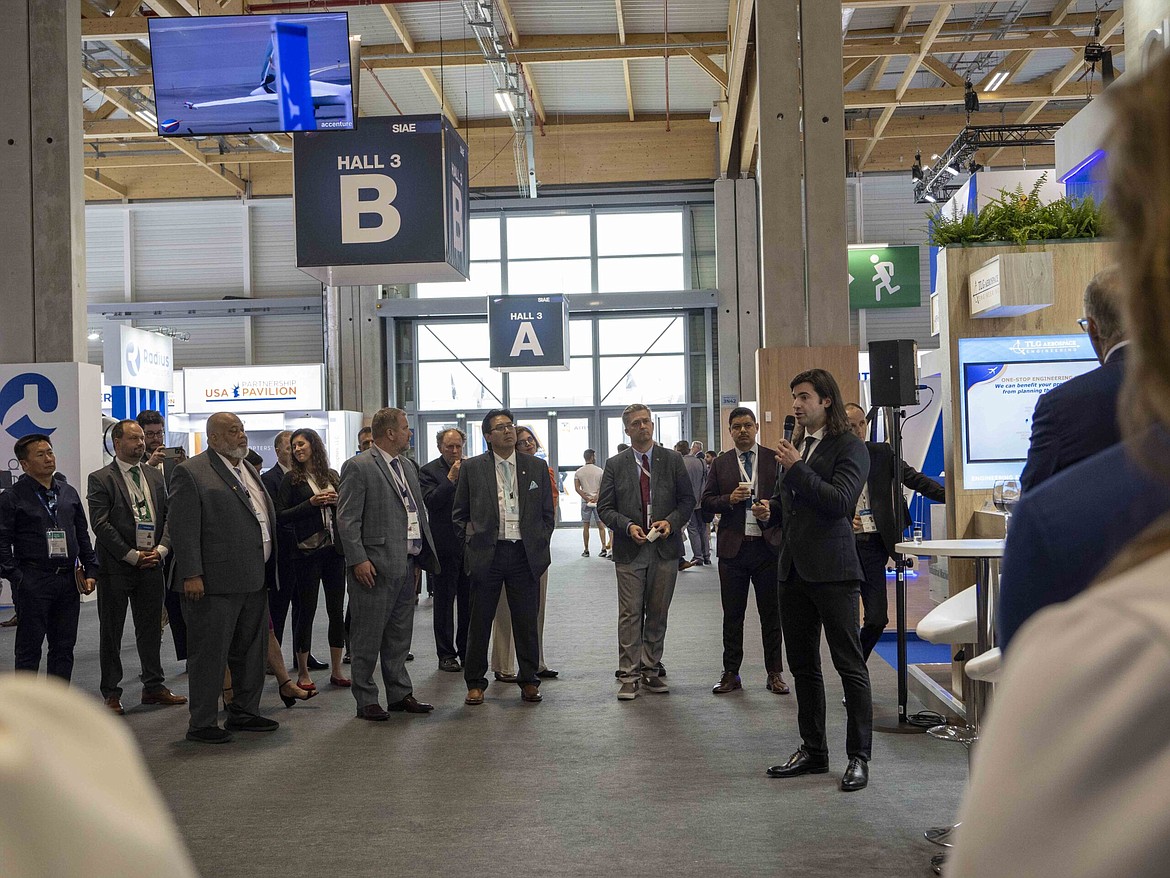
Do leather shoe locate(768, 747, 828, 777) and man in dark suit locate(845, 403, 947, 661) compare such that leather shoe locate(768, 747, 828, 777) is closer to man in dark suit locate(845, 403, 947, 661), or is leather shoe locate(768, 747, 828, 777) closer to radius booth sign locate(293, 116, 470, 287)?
man in dark suit locate(845, 403, 947, 661)

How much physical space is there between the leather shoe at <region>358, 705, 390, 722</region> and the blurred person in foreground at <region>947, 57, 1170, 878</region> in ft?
17.6

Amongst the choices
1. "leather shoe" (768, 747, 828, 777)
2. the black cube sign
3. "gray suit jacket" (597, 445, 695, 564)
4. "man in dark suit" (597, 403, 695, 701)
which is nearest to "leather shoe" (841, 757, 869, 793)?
"leather shoe" (768, 747, 828, 777)

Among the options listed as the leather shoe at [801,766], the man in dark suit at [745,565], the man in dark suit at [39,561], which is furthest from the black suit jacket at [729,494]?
the man in dark suit at [39,561]

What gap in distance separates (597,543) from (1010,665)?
16772mm

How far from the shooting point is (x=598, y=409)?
2088cm

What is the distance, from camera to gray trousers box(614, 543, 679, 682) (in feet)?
20.5

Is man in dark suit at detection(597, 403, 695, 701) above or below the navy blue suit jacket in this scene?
below

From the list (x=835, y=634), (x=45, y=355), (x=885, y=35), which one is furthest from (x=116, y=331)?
(x=835, y=634)

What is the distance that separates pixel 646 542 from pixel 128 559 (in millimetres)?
2834

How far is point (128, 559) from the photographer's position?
591cm

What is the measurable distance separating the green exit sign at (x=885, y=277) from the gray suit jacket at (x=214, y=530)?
39.5 feet

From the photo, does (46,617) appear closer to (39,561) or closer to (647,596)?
(39,561)

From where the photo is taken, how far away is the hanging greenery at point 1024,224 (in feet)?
19.1

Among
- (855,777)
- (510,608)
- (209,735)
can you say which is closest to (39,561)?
(209,735)
